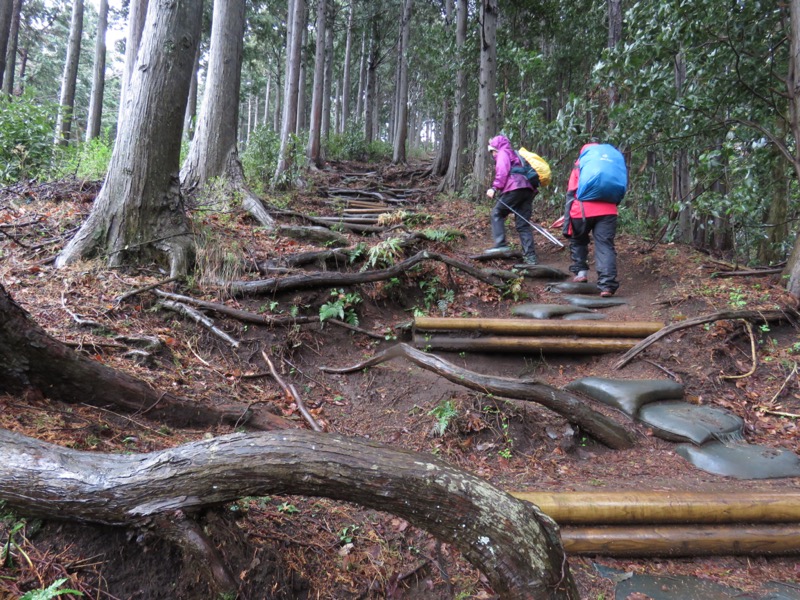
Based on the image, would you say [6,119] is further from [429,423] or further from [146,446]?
[429,423]

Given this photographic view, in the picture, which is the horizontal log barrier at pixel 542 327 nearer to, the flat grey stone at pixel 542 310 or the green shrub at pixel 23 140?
the flat grey stone at pixel 542 310

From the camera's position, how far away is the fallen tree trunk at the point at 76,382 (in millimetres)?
2492

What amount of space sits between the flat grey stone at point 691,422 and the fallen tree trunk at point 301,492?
2.69 metres

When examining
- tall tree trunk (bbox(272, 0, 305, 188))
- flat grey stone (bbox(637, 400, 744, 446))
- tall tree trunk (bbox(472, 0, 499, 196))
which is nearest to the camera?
flat grey stone (bbox(637, 400, 744, 446))

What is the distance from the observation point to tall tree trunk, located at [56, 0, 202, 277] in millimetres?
5055

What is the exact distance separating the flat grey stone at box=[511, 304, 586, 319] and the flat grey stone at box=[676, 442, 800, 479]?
8.12 feet

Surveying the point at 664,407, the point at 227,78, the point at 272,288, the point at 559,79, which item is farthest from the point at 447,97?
the point at 664,407

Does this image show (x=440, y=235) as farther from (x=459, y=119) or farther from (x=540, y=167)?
(x=459, y=119)

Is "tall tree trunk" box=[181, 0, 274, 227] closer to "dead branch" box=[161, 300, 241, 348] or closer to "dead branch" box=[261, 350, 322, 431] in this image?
"dead branch" box=[161, 300, 241, 348]

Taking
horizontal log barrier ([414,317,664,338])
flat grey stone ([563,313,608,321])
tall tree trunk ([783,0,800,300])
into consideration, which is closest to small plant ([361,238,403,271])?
horizontal log barrier ([414,317,664,338])

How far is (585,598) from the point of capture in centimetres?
246

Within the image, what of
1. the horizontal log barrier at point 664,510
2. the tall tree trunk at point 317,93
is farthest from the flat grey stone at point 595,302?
the tall tree trunk at point 317,93

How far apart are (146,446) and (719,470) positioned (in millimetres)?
4160

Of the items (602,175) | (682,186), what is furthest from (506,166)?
(682,186)
